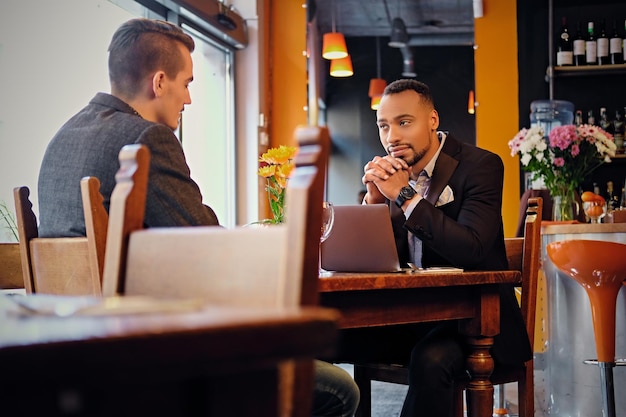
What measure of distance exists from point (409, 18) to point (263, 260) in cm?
973

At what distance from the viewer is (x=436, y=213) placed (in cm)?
243

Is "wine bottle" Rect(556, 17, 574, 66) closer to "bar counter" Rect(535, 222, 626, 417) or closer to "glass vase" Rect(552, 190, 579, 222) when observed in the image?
"glass vase" Rect(552, 190, 579, 222)

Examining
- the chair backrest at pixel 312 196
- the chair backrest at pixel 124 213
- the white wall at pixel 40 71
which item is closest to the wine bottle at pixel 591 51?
the white wall at pixel 40 71

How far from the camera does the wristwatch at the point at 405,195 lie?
8.15 ft

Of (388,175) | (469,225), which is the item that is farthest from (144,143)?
(469,225)

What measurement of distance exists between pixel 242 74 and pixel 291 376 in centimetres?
585

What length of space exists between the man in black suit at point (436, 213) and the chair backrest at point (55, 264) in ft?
3.22

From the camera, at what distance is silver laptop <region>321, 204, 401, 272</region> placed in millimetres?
2111

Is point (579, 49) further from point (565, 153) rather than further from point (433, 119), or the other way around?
point (433, 119)

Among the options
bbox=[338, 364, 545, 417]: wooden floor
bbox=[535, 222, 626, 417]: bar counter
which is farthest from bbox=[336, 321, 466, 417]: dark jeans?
bbox=[338, 364, 545, 417]: wooden floor

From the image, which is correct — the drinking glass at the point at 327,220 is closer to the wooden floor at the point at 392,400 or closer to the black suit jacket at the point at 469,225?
the black suit jacket at the point at 469,225

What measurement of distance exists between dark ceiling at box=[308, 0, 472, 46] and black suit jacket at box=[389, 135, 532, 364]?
6.61 m

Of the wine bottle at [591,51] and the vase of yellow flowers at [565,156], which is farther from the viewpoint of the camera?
the wine bottle at [591,51]

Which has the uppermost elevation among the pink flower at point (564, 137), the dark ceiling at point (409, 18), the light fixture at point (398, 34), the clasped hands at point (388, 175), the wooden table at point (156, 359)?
the dark ceiling at point (409, 18)
